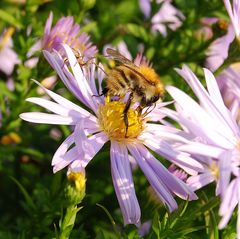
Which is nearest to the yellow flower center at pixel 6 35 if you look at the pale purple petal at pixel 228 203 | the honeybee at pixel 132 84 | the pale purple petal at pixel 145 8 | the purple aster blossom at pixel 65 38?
the purple aster blossom at pixel 65 38

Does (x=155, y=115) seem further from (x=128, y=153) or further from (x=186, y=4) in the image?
(x=186, y=4)

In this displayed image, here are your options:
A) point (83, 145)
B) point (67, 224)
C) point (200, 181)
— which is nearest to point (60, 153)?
point (83, 145)

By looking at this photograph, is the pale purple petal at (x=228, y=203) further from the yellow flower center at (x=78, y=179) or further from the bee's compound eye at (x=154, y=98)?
the bee's compound eye at (x=154, y=98)

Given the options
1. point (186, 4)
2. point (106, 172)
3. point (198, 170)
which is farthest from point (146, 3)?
point (198, 170)

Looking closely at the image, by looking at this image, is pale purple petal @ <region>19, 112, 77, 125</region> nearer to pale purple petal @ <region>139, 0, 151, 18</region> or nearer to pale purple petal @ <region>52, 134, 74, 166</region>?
pale purple petal @ <region>52, 134, 74, 166</region>

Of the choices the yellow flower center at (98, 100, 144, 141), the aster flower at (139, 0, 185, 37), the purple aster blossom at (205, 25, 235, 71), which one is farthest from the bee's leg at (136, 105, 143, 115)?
the aster flower at (139, 0, 185, 37)

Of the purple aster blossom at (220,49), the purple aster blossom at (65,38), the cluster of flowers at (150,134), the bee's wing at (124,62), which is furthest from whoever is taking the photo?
the purple aster blossom at (220,49)
